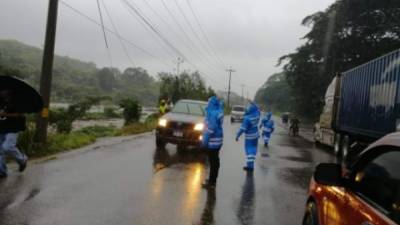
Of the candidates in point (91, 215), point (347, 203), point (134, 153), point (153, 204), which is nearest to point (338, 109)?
point (134, 153)

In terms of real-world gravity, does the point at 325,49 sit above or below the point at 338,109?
above

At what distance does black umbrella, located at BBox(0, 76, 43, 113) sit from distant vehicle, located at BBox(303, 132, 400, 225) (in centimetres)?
715

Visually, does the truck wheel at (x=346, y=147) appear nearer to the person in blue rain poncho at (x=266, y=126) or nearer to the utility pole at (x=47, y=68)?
the person in blue rain poncho at (x=266, y=126)

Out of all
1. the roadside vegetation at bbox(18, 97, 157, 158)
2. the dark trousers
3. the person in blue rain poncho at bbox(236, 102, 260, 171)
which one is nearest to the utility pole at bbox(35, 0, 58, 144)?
the roadside vegetation at bbox(18, 97, 157, 158)

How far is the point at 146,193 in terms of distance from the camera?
806 cm

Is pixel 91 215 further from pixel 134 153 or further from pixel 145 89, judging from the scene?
pixel 145 89

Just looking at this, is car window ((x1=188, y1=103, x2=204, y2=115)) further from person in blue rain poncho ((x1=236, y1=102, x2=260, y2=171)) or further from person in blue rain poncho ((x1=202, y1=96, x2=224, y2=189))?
person in blue rain poncho ((x1=202, y1=96, x2=224, y2=189))

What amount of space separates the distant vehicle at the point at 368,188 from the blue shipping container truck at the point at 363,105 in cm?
632

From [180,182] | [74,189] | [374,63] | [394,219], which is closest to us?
[394,219]

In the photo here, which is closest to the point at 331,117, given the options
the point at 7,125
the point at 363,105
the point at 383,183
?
the point at 363,105

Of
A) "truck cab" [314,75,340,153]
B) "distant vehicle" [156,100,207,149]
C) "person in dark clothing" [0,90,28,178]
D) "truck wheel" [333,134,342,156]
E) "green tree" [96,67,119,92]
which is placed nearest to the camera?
"person in dark clothing" [0,90,28,178]

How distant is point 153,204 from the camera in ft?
23.8

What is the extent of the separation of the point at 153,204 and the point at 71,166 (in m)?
4.08

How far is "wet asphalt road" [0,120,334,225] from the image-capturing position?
6461 millimetres
